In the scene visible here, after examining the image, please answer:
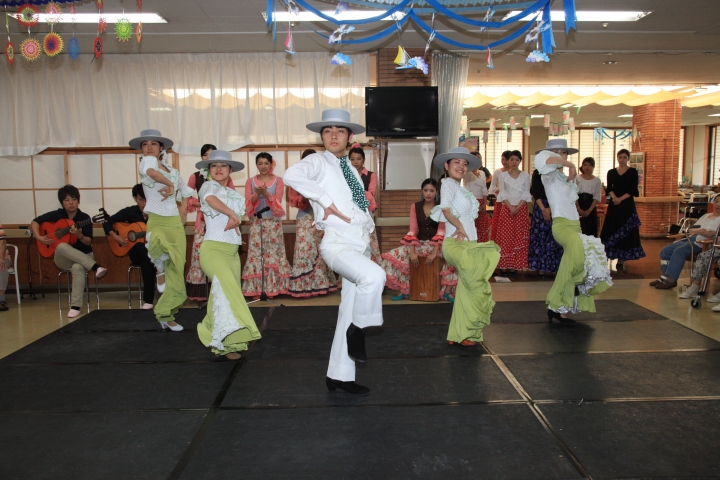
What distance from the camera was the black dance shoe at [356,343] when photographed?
3.22m

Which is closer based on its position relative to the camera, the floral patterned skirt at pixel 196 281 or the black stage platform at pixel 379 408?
the black stage platform at pixel 379 408

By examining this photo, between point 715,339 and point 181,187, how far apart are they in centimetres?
467

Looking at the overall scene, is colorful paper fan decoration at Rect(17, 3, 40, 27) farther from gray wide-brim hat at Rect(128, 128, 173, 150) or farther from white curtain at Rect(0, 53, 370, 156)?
white curtain at Rect(0, 53, 370, 156)

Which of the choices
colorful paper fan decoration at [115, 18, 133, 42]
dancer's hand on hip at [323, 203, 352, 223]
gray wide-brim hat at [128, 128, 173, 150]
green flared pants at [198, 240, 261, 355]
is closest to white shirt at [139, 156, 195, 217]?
gray wide-brim hat at [128, 128, 173, 150]

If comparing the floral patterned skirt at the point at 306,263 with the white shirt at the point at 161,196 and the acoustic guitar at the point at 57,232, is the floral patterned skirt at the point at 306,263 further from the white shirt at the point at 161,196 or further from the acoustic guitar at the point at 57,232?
the acoustic guitar at the point at 57,232

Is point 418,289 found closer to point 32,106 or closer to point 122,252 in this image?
point 122,252

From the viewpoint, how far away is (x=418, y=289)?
Result: 6375 millimetres

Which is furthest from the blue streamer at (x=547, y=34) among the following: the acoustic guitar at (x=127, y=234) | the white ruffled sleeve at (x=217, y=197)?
the acoustic guitar at (x=127, y=234)

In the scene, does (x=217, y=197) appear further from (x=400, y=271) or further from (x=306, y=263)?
(x=400, y=271)

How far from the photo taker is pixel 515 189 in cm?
771

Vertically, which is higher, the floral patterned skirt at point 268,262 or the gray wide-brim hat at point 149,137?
the gray wide-brim hat at point 149,137

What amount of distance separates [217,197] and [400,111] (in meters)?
3.72

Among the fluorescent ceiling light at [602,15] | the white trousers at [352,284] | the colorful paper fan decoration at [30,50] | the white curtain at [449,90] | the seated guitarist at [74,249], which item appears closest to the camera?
the white trousers at [352,284]

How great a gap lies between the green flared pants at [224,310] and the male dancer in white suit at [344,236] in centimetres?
87
